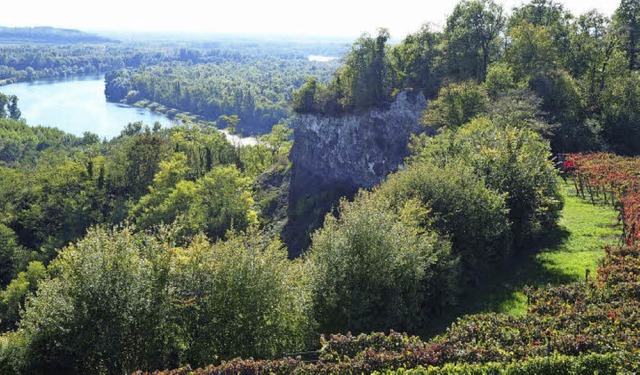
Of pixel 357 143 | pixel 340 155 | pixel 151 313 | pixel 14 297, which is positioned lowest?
pixel 14 297

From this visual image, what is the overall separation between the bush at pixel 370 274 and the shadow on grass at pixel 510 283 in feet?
7.03

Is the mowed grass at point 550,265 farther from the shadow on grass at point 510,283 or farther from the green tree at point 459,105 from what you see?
the green tree at point 459,105

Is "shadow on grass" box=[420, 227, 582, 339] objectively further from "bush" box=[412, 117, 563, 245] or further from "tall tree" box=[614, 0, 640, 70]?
"tall tree" box=[614, 0, 640, 70]

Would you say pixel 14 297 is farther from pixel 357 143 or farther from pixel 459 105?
pixel 459 105

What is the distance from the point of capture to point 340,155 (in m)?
72.4

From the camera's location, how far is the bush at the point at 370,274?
2173 cm

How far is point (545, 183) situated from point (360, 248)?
1535 centimetres

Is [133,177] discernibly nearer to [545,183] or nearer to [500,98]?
[500,98]

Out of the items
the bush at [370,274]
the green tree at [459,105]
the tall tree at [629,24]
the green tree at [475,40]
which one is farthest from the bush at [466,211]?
the tall tree at [629,24]

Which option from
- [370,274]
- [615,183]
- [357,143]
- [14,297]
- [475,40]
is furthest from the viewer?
[357,143]

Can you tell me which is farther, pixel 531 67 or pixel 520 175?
pixel 531 67

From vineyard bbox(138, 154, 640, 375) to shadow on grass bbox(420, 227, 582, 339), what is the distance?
14.3ft

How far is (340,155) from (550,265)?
48.2 metres

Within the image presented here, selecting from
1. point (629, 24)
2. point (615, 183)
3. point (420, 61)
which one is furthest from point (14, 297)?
point (629, 24)
